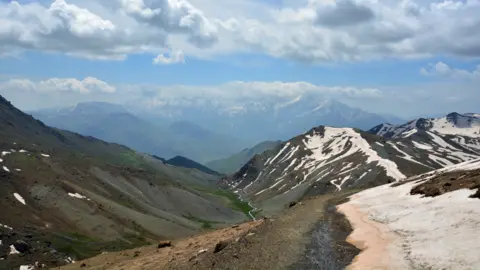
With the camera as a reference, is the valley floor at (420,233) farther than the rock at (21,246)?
No

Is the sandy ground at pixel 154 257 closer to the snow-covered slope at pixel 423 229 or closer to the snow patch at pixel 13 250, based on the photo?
the snow-covered slope at pixel 423 229

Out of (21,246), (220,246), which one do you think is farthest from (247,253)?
(21,246)

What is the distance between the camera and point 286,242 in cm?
3919

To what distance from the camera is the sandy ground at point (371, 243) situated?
30.9m

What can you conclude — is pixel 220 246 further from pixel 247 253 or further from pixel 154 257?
pixel 154 257

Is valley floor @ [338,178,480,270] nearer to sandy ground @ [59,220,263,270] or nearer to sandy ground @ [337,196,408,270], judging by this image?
sandy ground @ [337,196,408,270]

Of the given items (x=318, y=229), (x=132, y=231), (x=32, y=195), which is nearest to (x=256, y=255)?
(x=318, y=229)

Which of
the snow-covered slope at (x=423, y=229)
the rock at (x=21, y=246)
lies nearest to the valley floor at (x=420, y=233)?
the snow-covered slope at (x=423, y=229)

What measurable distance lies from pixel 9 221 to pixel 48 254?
48.0 m

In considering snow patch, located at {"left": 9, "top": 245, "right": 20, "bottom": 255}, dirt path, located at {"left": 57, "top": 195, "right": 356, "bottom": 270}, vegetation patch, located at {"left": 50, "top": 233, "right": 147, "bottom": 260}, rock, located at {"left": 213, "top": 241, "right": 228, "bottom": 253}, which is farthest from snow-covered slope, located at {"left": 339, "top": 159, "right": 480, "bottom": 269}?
snow patch, located at {"left": 9, "top": 245, "right": 20, "bottom": 255}

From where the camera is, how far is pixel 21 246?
4316 inches

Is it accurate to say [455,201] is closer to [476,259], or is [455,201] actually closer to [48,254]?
[476,259]

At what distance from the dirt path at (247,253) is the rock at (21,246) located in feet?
220

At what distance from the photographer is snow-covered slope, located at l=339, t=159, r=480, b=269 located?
1167 inches
